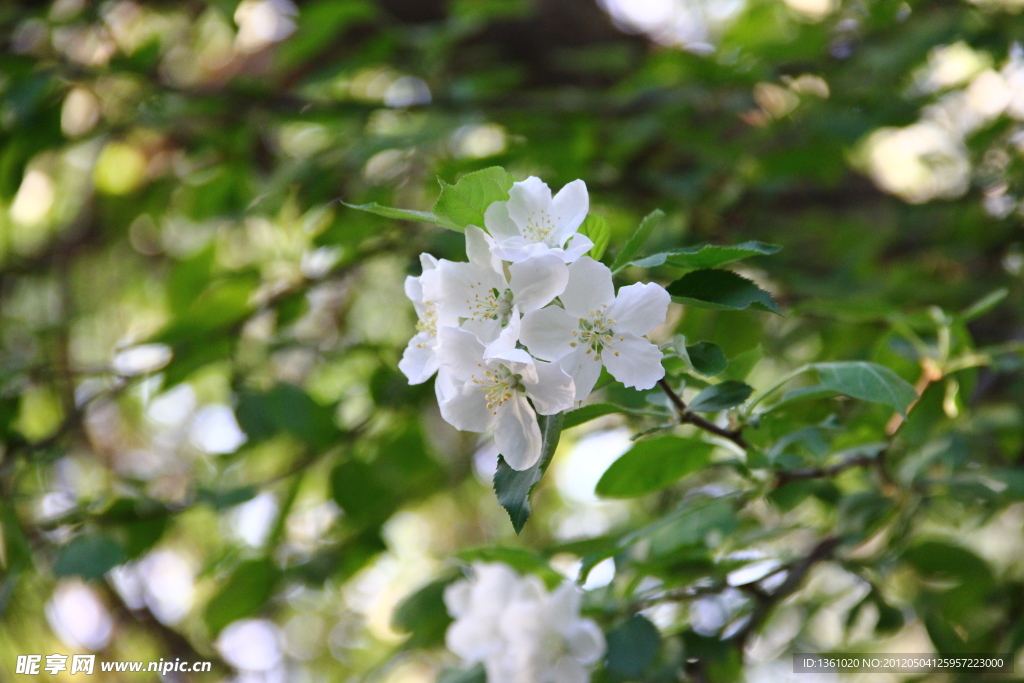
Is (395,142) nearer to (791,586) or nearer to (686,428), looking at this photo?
(686,428)

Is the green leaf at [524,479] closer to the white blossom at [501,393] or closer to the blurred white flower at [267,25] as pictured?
the white blossom at [501,393]

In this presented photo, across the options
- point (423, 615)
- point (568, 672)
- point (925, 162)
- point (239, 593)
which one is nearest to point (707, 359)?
point (568, 672)

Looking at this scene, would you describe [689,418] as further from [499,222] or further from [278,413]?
[278,413]

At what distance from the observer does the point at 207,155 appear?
7.75 feet

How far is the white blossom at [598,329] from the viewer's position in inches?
33.3

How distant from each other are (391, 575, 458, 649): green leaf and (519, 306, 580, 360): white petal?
100 cm

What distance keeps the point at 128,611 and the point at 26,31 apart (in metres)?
1.65

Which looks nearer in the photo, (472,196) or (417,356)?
(472,196)

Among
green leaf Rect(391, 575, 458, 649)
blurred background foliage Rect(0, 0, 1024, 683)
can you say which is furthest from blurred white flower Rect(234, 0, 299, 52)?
green leaf Rect(391, 575, 458, 649)

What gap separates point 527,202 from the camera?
2.92 ft

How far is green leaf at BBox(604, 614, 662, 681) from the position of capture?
1.30 m

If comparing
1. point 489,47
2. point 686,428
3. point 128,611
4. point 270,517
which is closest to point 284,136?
point 489,47

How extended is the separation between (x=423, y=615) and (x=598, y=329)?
1.04 m

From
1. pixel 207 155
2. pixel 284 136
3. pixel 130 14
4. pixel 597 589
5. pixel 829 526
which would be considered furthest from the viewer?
pixel 284 136
